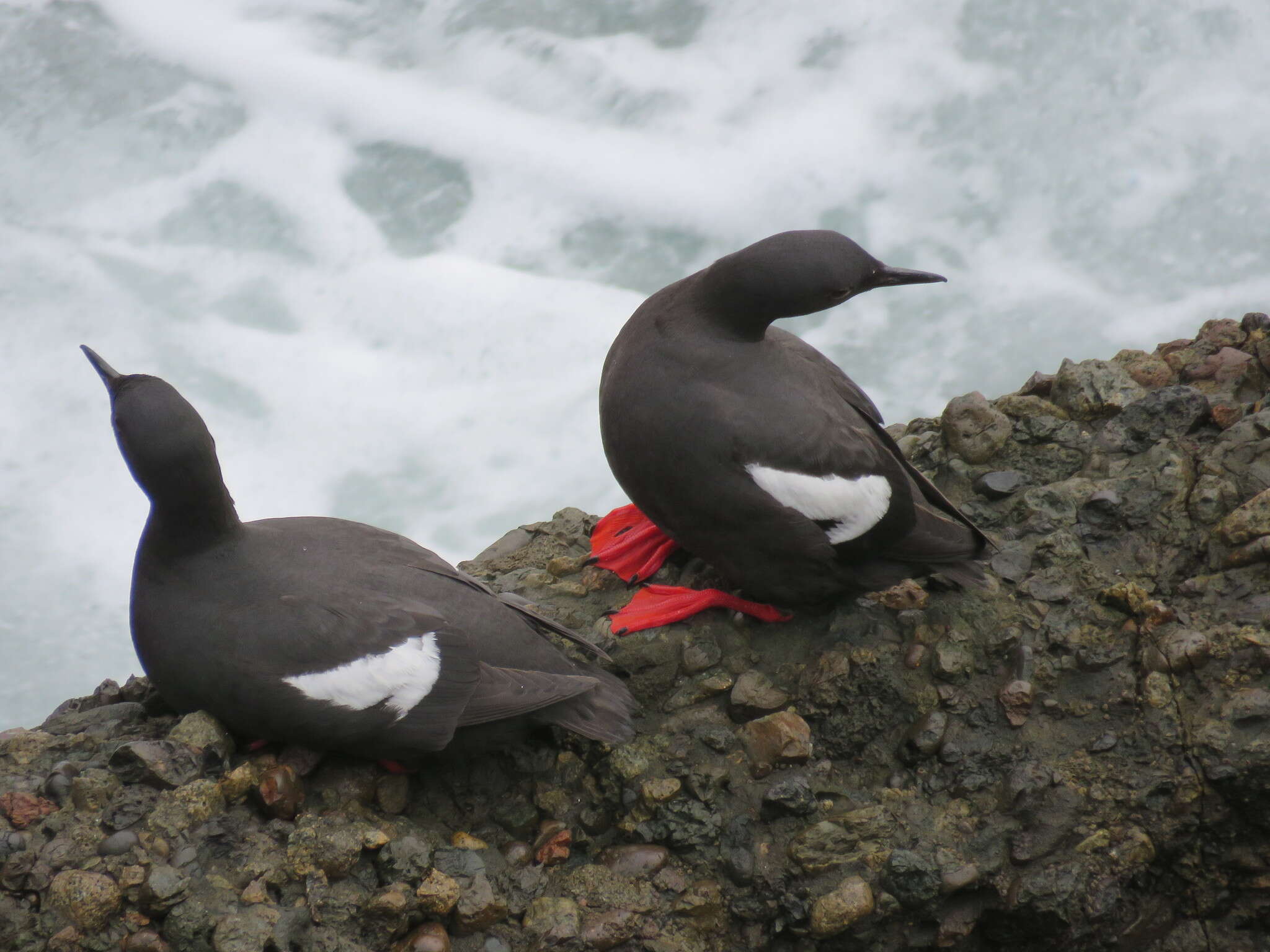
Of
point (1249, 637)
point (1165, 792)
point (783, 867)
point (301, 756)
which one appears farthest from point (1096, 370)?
point (301, 756)

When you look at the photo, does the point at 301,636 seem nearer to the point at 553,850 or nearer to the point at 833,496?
the point at 553,850

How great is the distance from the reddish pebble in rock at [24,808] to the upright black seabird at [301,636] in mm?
416

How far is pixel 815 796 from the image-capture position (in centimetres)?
342

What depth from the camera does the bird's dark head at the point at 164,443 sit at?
3162 millimetres

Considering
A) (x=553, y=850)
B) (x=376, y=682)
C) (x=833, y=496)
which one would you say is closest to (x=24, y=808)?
(x=376, y=682)

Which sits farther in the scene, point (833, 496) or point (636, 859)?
point (833, 496)

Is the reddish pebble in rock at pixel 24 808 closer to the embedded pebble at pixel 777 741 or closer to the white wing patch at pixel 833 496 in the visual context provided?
the embedded pebble at pixel 777 741

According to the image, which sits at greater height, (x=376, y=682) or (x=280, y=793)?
(x=376, y=682)

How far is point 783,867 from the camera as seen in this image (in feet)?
10.8

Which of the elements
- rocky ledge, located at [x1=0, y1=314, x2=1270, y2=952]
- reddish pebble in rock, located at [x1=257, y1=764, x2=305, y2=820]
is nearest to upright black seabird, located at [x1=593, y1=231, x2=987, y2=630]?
rocky ledge, located at [x1=0, y1=314, x2=1270, y2=952]

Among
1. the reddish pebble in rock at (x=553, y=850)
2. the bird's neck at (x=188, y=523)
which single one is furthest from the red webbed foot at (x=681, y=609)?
the bird's neck at (x=188, y=523)

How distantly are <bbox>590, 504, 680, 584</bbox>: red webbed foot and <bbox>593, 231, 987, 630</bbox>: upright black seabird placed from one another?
297 millimetres

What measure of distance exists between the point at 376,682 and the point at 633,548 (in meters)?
1.28

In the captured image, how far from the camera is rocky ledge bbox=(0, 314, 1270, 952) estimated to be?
9.87 ft
